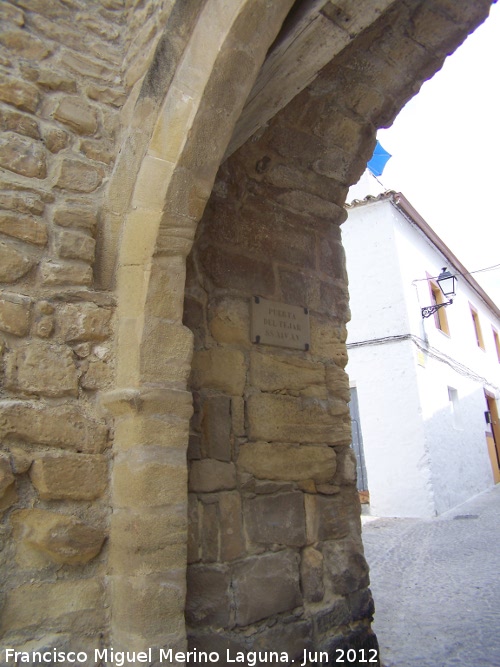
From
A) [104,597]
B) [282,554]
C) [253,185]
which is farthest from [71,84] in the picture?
[282,554]

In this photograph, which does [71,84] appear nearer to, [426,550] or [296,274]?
[296,274]

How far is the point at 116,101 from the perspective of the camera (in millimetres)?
1981

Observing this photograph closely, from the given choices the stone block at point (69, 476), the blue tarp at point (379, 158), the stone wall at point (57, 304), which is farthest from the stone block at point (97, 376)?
the blue tarp at point (379, 158)

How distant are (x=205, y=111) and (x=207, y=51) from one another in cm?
19

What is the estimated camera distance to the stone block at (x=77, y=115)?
6.08 ft

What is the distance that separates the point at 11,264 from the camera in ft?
5.35

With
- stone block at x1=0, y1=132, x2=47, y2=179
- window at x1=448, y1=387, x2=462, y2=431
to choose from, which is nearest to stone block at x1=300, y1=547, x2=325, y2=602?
stone block at x1=0, y1=132, x2=47, y2=179

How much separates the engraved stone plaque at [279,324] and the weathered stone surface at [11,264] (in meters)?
0.92

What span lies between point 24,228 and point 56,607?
3.68ft

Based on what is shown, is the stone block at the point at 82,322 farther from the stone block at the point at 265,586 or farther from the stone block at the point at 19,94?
the stone block at the point at 265,586

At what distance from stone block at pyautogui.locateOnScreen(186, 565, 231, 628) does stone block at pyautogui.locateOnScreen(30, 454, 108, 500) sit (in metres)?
0.45

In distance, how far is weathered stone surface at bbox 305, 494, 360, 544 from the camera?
85.8 inches

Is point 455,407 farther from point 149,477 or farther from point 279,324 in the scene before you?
point 149,477

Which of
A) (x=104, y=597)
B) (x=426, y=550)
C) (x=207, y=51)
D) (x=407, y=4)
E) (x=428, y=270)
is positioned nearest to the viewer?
(x=104, y=597)
